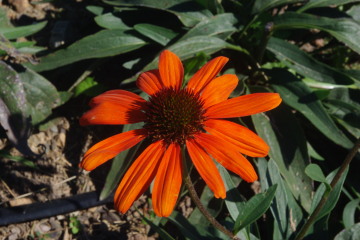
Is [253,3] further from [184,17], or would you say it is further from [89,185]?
[89,185]

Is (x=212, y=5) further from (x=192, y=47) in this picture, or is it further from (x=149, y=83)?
(x=149, y=83)

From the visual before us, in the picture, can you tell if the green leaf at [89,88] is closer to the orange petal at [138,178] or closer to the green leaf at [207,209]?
the green leaf at [207,209]

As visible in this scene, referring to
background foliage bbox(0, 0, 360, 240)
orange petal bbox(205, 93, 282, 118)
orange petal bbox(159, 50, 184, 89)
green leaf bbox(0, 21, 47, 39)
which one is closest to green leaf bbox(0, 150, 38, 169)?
background foliage bbox(0, 0, 360, 240)

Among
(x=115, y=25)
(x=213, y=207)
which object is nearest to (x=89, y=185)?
(x=213, y=207)

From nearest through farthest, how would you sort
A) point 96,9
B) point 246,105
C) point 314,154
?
point 246,105, point 314,154, point 96,9

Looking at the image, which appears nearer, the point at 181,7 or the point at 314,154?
the point at 314,154

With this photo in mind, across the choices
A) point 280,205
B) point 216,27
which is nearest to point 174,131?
Result: point 280,205

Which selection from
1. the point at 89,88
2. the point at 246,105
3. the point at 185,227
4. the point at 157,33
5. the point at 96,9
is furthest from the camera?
the point at 96,9

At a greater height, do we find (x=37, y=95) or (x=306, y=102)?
(x=306, y=102)
